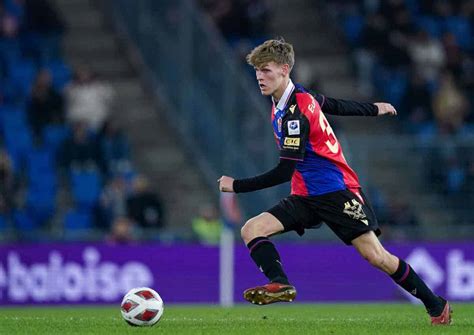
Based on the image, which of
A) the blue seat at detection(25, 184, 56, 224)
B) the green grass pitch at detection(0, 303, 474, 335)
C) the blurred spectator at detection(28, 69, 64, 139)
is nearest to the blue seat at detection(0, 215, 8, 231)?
the blue seat at detection(25, 184, 56, 224)

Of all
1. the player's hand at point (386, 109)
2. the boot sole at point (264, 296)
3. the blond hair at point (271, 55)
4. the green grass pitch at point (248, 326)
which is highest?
the blond hair at point (271, 55)

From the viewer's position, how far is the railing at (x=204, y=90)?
20.0m

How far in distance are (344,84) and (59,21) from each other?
588cm

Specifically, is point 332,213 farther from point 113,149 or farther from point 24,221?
point 113,149

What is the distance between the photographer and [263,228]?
10.2 meters

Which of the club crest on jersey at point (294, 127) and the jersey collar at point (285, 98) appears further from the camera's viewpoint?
the jersey collar at point (285, 98)

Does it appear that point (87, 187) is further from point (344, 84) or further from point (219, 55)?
point (344, 84)

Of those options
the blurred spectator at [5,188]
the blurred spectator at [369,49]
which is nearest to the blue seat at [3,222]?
the blurred spectator at [5,188]

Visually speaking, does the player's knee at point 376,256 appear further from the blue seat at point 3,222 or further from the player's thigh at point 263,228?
the blue seat at point 3,222

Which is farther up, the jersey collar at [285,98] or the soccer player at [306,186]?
the jersey collar at [285,98]

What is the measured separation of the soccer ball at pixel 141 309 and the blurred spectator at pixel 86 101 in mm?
11184

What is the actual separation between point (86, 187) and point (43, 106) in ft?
5.69

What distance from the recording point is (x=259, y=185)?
393 inches

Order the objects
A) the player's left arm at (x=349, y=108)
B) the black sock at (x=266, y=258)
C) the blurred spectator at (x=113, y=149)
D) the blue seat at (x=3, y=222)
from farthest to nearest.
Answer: the blurred spectator at (x=113, y=149) → the blue seat at (x=3, y=222) → the player's left arm at (x=349, y=108) → the black sock at (x=266, y=258)
